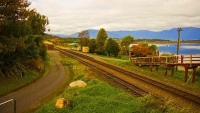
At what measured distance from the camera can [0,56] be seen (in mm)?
23375

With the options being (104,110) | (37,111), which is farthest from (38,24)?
(104,110)

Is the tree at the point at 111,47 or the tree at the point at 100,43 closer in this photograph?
the tree at the point at 111,47

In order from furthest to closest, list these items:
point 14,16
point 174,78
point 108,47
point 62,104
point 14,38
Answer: point 108,47 → point 174,78 → point 14,16 → point 14,38 → point 62,104

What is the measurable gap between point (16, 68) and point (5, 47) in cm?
651

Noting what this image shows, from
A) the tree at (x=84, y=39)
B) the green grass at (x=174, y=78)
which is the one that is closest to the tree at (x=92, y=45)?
the tree at (x=84, y=39)

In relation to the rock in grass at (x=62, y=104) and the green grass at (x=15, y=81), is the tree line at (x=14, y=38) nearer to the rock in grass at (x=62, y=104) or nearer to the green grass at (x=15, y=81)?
the green grass at (x=15, y=81)

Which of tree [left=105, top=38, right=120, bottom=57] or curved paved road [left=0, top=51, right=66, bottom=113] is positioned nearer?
curved paved road [left=0, top=51, right=66, bottom=113]

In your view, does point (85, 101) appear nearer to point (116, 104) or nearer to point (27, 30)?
point (116, 104)

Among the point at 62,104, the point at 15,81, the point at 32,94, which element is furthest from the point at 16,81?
the point at 62,104

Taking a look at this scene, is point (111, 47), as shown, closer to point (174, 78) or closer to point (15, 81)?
point (174, 78)

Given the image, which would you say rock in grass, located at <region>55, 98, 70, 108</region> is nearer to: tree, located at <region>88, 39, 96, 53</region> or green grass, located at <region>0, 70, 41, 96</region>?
green grass, located at <region>0, 70, 41, 96</region>

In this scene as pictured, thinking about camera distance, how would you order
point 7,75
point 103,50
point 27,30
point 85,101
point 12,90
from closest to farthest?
point 85,101 → point 12,90 → point 7,75 → point 27,30 → point 103,50

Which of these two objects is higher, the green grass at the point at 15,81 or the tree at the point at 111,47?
the tree at the point at 111,47

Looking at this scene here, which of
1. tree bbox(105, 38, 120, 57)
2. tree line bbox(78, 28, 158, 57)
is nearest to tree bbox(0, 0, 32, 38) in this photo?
tree line bbox(78, 28, 158, 57)
